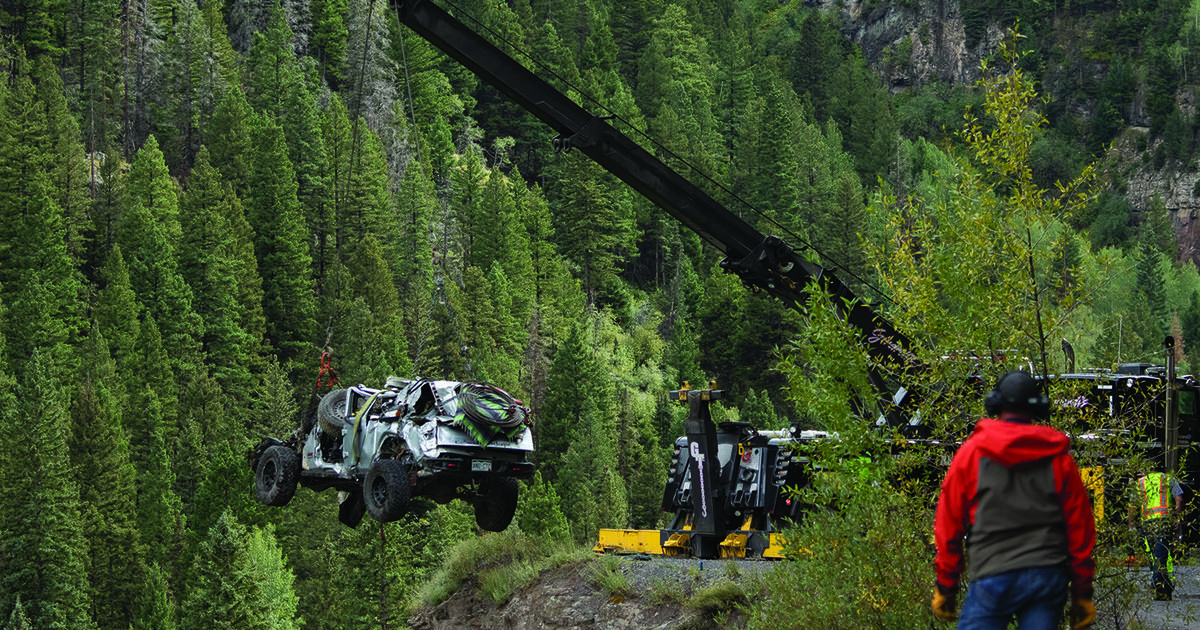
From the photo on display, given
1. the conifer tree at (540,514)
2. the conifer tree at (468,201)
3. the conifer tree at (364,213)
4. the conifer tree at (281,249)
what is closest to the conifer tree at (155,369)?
the conifer tree at (281,249)

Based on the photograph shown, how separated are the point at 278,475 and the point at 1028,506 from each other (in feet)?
48.3

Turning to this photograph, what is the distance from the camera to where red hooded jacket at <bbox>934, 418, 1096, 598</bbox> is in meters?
7.14

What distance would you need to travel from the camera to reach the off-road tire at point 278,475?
2028cm

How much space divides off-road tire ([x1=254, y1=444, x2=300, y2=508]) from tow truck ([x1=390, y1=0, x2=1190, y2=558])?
5.37m

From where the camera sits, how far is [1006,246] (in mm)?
10602

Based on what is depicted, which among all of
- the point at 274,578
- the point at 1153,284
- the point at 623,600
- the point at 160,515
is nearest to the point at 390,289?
the point at 160,515

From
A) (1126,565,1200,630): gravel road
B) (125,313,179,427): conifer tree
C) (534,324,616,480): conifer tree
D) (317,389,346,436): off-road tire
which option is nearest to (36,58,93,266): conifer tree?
(125,313,179,427): conifer tree

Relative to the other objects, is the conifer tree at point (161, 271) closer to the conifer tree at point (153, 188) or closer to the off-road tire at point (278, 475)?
the conifer tree at point (153, 188)

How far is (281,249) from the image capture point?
349ft

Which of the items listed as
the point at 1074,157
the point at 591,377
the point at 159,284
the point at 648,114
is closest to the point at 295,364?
the point at 159,284

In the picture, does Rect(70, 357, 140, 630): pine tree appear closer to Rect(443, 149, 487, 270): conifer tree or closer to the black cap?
Rect(443, 149, 487, 270): conifer tree

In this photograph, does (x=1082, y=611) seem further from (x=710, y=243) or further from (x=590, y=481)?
(x=590, y=481)

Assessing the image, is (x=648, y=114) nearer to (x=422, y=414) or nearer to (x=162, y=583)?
(x=162, y=583)

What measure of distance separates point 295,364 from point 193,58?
4173cm
